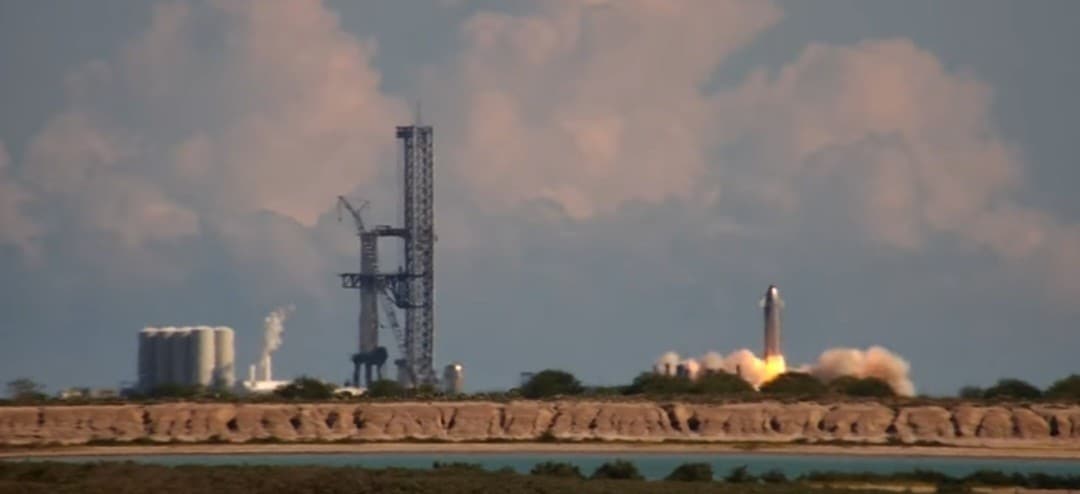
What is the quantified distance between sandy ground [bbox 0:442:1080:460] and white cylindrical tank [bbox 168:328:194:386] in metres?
71.4

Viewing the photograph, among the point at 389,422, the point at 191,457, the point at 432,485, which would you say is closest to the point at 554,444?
the point at 389,422

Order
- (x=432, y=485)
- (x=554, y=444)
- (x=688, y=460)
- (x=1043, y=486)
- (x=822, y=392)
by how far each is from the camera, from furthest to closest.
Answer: (x=822, y=392) → (x=554, y=444) → (x=688, y=460) → (x=1043, y=486) → (x=432, y=485)

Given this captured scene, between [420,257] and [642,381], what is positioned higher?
[420,257]

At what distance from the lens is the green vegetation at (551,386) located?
152 metres

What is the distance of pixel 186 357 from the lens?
636 ft

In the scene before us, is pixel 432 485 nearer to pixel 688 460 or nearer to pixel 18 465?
pixel 18 465

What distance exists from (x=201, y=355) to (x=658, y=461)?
9158 centimetres

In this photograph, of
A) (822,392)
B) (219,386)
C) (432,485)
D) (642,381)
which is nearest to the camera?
(432,485)

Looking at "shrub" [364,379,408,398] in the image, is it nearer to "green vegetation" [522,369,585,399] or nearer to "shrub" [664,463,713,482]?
"green vegetation" [522,369,585,399]

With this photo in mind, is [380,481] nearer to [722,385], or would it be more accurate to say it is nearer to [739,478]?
[739,478]

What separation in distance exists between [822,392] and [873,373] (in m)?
23.6

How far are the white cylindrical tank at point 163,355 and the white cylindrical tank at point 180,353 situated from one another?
238 millimetres

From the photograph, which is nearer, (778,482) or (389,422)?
(778,482)

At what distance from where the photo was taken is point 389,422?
128 metres
